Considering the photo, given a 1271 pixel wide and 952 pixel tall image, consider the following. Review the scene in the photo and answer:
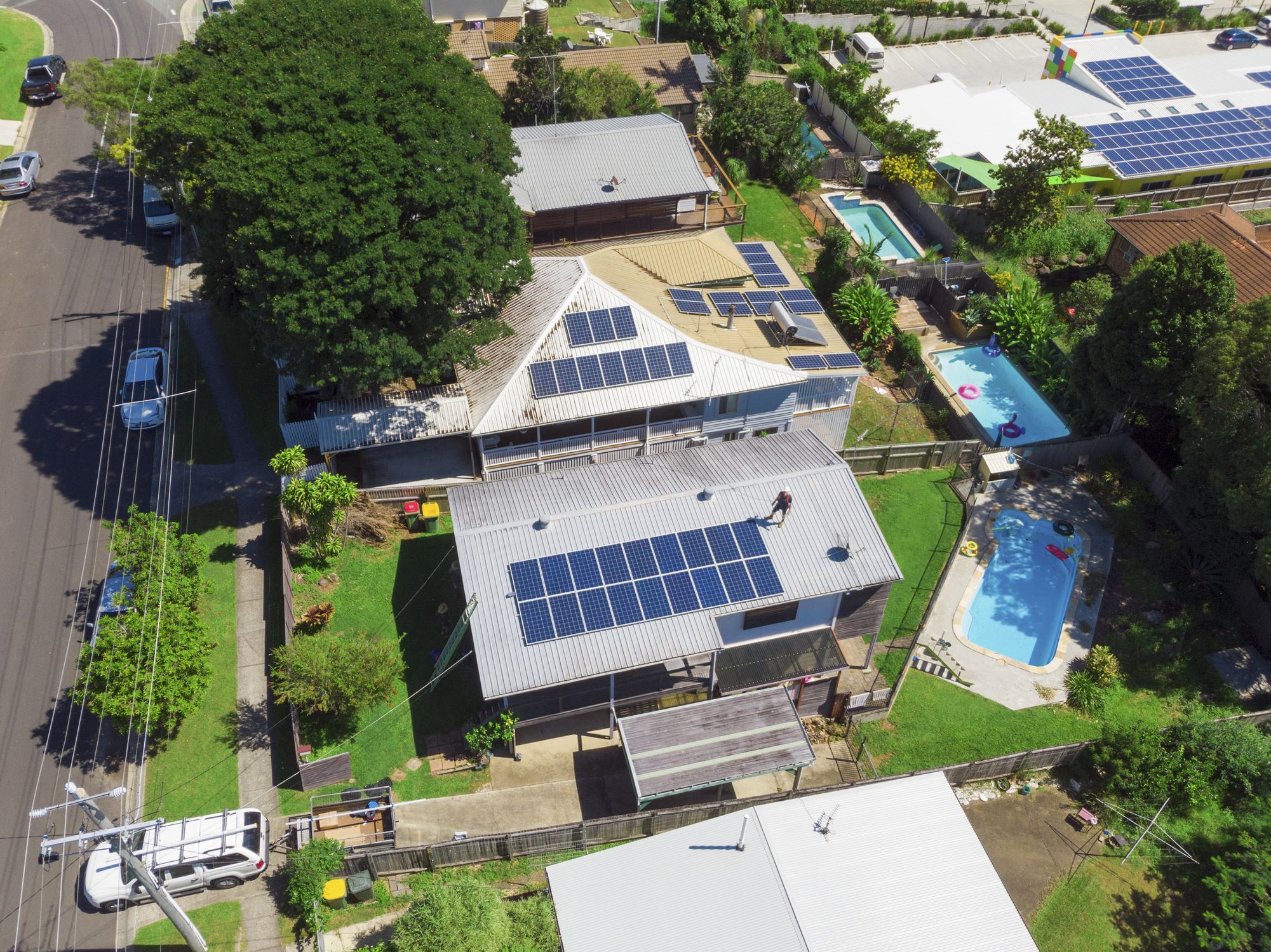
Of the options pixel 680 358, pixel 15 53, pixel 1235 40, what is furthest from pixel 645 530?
pixel 1235 40

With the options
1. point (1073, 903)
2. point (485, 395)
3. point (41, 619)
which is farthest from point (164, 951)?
point (1073, 903)

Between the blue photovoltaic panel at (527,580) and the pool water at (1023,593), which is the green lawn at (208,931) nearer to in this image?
the blue photovoltaic panel at (527,580)

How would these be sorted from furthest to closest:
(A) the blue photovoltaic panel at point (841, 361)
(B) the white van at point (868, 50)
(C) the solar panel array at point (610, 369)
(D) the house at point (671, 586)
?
(B) the white van at point (868, 50), (A) the blue photovoltaic panel at point (841, 361), (C) the solar panel array at point (610, 369), (D) the house at point (671, 586)

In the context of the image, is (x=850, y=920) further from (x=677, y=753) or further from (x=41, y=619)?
(x=41, y=619)

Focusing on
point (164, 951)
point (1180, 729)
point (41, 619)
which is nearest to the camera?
point (164, 951)

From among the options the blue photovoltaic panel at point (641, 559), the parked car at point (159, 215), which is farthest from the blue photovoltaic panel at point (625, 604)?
the parked car at point (159, 215)

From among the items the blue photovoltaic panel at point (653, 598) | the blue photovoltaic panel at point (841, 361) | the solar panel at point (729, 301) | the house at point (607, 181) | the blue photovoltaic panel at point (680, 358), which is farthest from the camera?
the house at point (607, 181)

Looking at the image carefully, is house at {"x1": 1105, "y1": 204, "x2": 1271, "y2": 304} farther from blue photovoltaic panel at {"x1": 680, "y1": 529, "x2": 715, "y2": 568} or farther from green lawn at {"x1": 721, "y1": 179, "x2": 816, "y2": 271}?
blue photovoltaic panel at {"x1": 680, "y1": 529, "x2": 715, "y2": 568}

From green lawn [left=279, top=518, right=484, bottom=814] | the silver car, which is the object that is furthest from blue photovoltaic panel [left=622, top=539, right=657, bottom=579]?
the silver car
